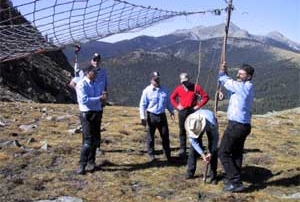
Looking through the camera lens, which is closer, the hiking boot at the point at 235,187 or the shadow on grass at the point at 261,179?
the hiking boot at the point at 235,187

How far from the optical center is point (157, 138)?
60.7 feet

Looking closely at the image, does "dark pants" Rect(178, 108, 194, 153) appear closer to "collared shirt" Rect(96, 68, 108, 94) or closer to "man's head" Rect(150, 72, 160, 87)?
"man's head" Rect(150, 72, 160, 87)

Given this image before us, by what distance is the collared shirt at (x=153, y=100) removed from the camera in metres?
14.3

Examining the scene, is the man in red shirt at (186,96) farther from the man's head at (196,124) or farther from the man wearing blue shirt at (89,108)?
the man wearing blue shirt at (89,108)

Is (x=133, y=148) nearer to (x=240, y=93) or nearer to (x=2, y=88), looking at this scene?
(x=240, y=93)

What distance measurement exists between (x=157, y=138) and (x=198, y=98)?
429 cm

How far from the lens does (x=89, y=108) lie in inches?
500

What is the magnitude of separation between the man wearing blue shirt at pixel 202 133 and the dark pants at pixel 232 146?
0.39 metres

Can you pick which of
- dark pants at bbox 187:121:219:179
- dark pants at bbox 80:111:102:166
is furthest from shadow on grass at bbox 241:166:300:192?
dark pants at bbox 80:111:102:166

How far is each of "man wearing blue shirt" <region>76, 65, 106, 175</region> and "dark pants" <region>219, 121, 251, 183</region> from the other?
2.94 meters

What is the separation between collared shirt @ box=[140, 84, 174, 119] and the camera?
46.9 feet

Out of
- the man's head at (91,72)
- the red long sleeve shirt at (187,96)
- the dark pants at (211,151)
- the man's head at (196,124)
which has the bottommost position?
the dark pants at (211,151)

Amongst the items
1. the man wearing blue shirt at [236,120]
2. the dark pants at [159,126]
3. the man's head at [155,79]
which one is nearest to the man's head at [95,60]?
the man's head at [155,79]

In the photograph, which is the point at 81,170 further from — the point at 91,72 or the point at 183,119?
the point at 183,119
